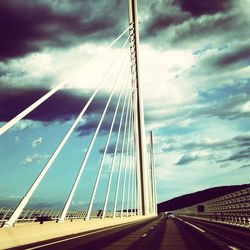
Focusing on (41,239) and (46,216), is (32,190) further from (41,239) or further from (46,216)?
(46,216)

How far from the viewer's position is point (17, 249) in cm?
1217

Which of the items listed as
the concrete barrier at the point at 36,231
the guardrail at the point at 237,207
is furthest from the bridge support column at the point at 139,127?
the concrete barrier at the point at 36,231

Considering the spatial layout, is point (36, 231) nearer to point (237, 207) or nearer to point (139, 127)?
point (237, 207)

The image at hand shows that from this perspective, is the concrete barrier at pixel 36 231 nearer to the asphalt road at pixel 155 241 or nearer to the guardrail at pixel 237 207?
the asphalt road at pixel 155 241

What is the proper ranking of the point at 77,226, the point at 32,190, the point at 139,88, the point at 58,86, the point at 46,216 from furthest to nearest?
1. the point at 139,88
2. the point at 46,216
3. the point at 77,226
4. the point at 58,86
5. the point at 32,190

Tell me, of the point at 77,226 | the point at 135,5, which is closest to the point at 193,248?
the point at 77,226

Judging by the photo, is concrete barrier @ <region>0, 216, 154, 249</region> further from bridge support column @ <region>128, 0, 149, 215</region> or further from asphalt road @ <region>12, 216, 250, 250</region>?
bridge support column @ <region>128, 0, 149, 215</region>

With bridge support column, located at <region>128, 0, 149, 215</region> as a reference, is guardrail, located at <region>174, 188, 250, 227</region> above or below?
below

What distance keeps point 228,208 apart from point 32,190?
89.2ft

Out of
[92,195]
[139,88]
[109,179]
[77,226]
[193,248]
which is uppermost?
[139,88]

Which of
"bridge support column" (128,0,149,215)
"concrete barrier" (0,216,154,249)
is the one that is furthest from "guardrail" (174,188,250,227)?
"bridge support column" (128,0,149,215)

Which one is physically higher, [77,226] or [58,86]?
[58,86]

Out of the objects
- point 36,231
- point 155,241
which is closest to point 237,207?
point 155,241

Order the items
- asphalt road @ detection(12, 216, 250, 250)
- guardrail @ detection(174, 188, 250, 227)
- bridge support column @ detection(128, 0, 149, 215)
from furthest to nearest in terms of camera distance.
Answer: bridge support column @ detection(128, 0, 149, 215) → guardrail @ detection(174, 188, 250, 227) → asphalt road @ detection(12, 216, 250, 250)
